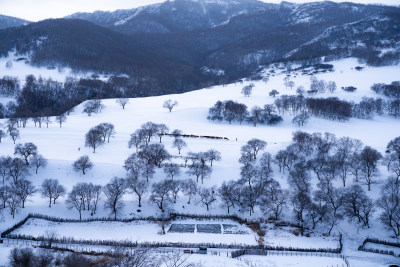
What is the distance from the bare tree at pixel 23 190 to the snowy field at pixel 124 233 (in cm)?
479

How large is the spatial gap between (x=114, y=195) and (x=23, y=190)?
54.7ft

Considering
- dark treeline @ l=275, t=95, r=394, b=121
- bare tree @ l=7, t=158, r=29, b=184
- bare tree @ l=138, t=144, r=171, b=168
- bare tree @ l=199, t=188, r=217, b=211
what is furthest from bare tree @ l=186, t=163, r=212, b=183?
dark treeline @ l=275, t=95, r=394, b=121

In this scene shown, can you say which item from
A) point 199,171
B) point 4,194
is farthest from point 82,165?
point 199,171

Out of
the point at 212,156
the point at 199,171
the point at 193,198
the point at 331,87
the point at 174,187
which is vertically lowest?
the point at 193,198

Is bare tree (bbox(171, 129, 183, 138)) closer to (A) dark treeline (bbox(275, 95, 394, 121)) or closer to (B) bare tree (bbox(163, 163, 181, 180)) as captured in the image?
(B) bare tree (bbox(163, 163, 181, 180))

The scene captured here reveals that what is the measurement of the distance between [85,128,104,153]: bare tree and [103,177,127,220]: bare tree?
20052mm

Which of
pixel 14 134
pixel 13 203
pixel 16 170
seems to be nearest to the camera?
pixel 13 203

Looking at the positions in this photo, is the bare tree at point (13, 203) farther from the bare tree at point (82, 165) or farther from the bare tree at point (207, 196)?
the bare tree at point (207, 196)

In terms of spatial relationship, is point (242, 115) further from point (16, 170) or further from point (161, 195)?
point (16, 170)

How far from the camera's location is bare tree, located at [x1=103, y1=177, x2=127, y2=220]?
56.5 metres

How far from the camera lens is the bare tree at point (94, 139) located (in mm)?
75531

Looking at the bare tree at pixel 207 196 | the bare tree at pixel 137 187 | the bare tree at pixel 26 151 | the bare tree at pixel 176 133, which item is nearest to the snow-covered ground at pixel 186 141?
the bare tree at pixel 207 196

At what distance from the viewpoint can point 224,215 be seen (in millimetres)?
58156

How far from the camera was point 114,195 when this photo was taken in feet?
188
